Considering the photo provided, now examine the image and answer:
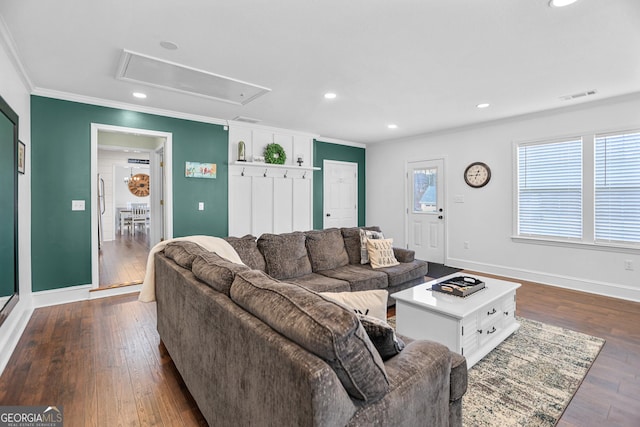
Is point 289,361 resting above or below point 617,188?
below

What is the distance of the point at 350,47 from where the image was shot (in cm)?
262

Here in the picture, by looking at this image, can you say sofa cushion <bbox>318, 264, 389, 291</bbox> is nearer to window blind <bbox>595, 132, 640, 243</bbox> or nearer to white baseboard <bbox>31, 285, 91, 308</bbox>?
white baseboard <bbox>31, 285, 91, 308</bbox>

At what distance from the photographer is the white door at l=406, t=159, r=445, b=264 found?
5883 millimetres

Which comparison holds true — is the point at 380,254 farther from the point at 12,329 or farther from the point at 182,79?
the point at 12,329

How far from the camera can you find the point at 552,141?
14.7 feet

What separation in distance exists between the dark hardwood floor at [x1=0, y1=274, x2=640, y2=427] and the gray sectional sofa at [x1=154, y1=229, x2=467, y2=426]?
312 mm

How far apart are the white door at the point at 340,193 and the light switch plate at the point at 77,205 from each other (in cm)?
395

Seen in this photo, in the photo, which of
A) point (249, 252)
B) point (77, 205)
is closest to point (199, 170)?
point (77, 205)

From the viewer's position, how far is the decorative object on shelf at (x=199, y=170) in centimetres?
466

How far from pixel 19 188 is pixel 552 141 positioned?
6.36 metres

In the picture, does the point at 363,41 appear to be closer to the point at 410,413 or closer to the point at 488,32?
the point at 488,32

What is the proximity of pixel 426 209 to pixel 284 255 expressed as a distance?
3.78 metres

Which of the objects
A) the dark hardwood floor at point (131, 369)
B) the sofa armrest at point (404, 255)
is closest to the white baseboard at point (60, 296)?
the dark hardwood floor at point (131, 369)

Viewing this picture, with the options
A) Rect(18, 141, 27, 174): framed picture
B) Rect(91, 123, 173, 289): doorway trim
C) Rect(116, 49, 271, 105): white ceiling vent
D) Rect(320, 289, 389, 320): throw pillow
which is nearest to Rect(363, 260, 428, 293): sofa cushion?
Rect(320, 289, 389, 320): throw pillow
